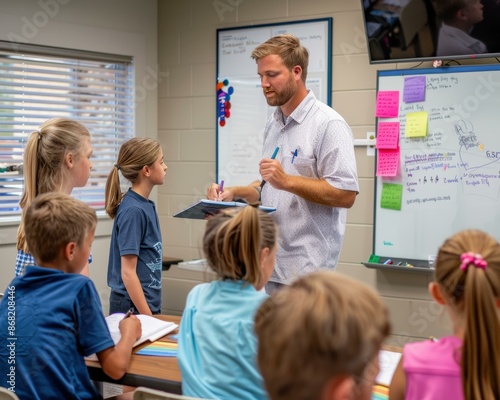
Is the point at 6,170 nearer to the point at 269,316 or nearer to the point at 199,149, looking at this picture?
the point at 199,149

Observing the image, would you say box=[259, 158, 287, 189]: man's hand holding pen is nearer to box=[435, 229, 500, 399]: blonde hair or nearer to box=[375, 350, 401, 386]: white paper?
box=[375, 350, 401, 386]: white paper

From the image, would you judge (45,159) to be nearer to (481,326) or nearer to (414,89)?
(481,326)

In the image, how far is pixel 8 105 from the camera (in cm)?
405

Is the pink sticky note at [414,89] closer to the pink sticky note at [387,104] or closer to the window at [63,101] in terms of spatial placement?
the pink sticky note at [387,104]

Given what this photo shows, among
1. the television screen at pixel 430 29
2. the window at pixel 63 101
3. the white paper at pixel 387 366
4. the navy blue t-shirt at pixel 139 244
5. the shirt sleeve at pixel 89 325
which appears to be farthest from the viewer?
the window at pixel 63 101

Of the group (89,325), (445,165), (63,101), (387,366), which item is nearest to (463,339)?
(387,366)

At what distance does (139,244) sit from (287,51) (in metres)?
0.97

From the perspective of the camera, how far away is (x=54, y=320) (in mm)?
1877

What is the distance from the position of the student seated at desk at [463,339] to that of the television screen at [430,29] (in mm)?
2129

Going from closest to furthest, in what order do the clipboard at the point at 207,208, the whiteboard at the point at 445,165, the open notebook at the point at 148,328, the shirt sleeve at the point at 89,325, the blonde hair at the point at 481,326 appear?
1. the blonde hair at the point at 481,326
2. the shirt sleeve at the point at 89,325
3. the open notebook at the point at 148,328
4. the clipboard at the point at 207,208
5. the whiteboard at the point at 445,165

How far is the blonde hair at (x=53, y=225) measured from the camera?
1948mm

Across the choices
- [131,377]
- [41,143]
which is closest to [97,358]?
[131,377]

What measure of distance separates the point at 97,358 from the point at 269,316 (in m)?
1.13

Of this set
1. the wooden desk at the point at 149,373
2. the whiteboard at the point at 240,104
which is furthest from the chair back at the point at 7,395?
the whiteboard at the point at 240,104
